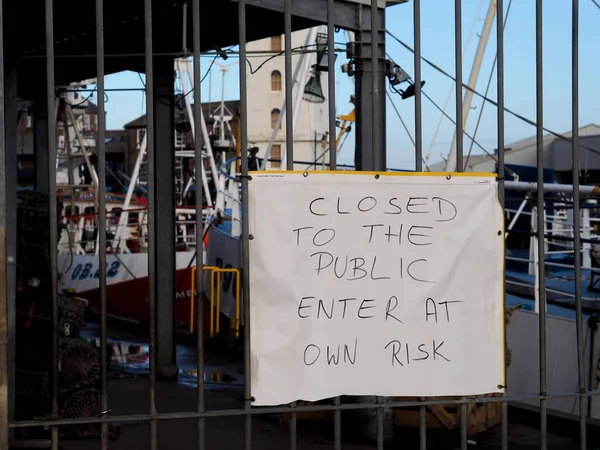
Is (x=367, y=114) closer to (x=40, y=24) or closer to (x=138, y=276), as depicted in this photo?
(x=40, y=24)

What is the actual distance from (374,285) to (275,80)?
56.3 meters

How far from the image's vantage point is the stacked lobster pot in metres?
8.21

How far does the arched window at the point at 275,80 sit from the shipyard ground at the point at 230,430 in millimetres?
48116

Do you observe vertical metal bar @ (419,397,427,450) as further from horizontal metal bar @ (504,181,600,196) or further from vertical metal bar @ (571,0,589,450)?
horizontal metal bar @ (504,181,600,196)

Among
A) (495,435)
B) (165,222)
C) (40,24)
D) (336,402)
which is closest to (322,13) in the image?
(40,24)

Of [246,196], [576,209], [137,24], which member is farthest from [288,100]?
[137,24]

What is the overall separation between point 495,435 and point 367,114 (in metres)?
3.94

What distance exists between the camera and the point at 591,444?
9.06 metres

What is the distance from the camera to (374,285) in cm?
428

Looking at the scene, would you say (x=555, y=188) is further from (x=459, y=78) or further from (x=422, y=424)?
(x=422, y=424)

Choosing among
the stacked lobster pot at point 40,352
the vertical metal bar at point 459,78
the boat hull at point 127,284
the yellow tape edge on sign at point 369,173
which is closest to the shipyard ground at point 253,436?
the stacked lobster pot at point 40,352

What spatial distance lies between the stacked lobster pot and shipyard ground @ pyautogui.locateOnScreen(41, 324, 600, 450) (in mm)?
408

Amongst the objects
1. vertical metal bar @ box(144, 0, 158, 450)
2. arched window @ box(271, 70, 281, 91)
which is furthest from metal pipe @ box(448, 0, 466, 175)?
arched window @ box(271, 70, 281, 91)

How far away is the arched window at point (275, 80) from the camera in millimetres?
58825
